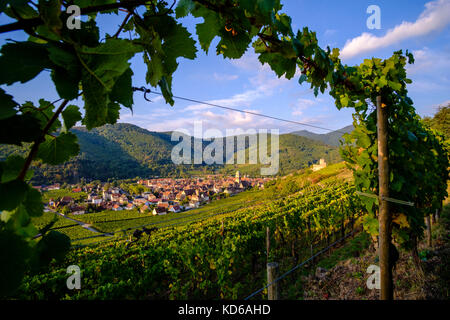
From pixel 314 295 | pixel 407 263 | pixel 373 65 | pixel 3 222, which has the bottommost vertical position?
pixel 314 295

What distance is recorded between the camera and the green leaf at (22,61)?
12.5 inches

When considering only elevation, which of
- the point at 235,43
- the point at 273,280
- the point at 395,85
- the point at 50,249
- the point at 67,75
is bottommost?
the point at 273,280

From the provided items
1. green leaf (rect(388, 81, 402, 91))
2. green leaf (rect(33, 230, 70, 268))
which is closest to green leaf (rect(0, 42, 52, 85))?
green leaf (rect(33, 230, 70, 268))

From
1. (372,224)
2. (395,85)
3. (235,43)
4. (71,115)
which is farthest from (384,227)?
(71,115)

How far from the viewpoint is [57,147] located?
602 millimetres

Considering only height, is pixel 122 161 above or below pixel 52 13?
above

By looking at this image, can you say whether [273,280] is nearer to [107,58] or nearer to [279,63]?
[279,63]

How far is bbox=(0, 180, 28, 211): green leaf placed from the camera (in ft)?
1.26

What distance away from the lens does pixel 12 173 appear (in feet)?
1.35

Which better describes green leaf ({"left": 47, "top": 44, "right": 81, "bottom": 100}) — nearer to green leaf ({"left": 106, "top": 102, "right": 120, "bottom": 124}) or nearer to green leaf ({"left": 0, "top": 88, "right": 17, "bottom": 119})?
green leaf ({"left": 0, "top": 88, "right": 17, "bottom": 119})

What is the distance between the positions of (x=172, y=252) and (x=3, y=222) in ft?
25.0

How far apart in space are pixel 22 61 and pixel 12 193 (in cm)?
24
